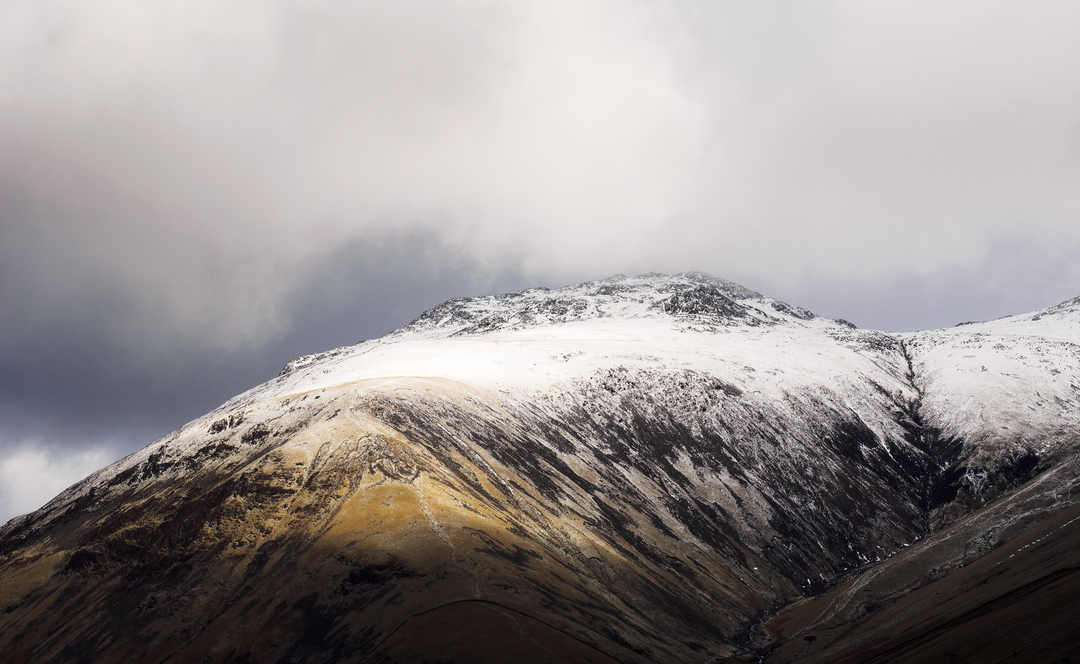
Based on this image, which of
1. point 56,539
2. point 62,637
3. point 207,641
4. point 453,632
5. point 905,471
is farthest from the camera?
point 905,471

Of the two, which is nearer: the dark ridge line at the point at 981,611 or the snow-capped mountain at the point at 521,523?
the dark ridge line at the point at 981,611

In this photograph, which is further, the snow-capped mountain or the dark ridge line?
the snow-capped mountain

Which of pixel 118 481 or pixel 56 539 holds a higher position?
pixel 118 481

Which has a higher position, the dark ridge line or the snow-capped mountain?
the snow-capped mountain

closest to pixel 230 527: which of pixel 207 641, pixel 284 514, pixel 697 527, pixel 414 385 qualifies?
pixel 284 514

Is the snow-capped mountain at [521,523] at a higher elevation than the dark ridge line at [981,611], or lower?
higher

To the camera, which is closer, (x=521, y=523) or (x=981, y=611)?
(x=981, y=611)

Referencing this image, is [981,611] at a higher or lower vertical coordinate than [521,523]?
lower

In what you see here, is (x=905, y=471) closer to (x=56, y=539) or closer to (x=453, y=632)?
(x=453, y=632)
